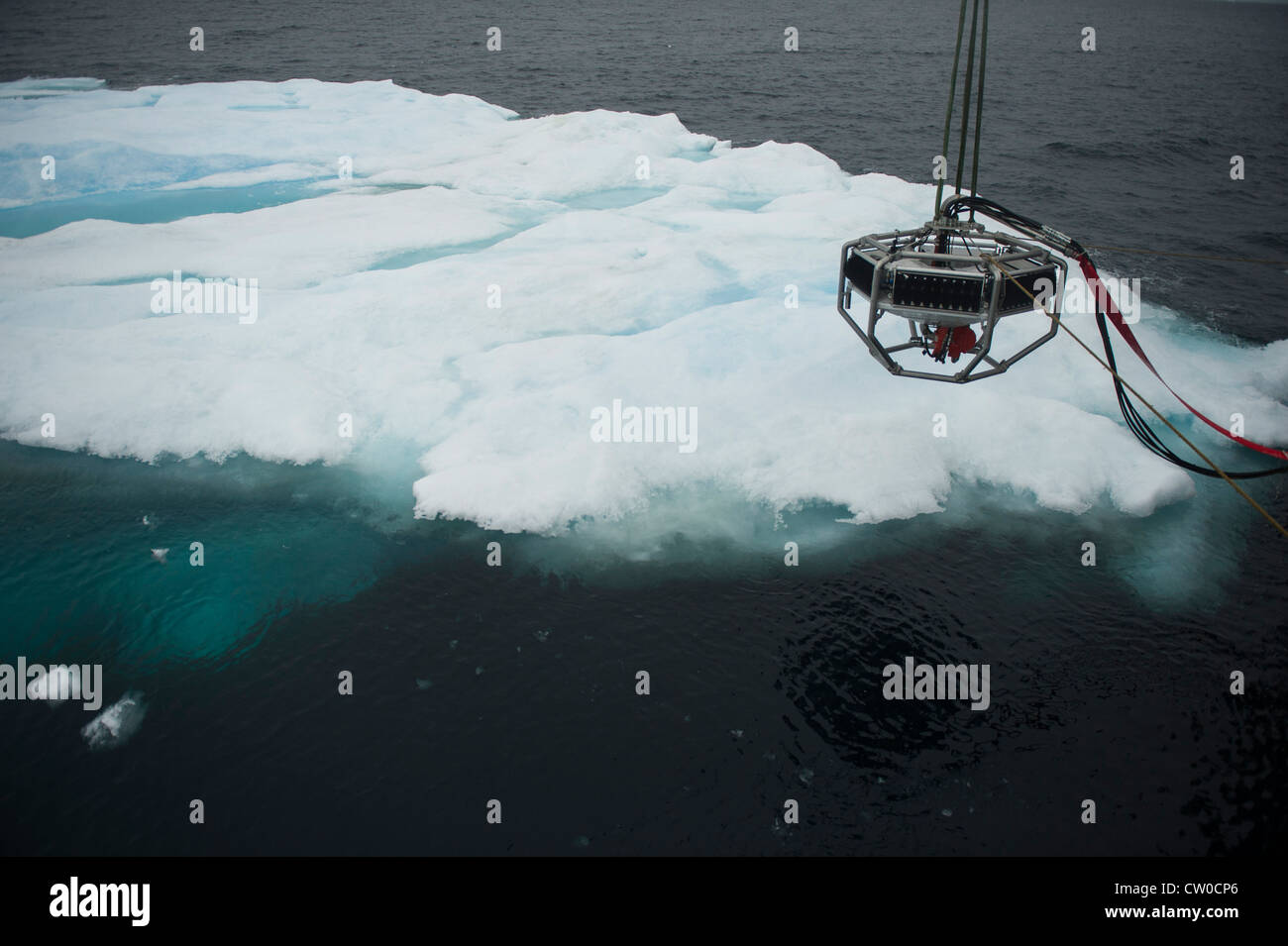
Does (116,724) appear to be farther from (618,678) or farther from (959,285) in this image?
(959,285)

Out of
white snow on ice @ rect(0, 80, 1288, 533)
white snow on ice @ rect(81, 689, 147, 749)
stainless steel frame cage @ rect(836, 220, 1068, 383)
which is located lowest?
white snow on ice @ rect(81, 689, 147, 749)

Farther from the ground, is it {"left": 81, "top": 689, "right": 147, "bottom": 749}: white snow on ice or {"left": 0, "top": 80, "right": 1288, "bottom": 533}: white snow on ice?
{"left": 0, "top": 80, "right": 1288, "bottom": 533}: white snow on ice

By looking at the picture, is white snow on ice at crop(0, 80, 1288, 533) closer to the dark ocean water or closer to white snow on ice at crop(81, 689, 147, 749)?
the dark ocean water

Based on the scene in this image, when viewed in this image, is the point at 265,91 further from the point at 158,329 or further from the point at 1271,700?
the point at 1271,700

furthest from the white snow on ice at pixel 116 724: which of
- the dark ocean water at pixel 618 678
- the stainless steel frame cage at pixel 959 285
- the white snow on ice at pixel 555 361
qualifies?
the stainless steel frame cage at pixel 959 285

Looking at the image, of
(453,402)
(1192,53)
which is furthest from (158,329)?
(1192,53)

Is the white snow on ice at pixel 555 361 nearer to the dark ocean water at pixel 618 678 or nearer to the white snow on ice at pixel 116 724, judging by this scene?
the dark ocean water at pixel 618 678

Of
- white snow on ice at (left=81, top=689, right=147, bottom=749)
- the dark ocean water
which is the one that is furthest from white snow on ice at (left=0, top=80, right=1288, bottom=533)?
white snow on ice at (left=81, top=689, right=147, bottom=749)

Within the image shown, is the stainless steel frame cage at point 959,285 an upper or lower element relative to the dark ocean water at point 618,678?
upper

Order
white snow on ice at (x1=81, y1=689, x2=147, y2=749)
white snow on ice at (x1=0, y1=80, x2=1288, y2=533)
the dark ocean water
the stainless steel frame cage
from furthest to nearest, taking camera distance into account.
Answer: white snow on ice at (x1=0, y1=80, x2=1288, y2=533) < white snow on ice at (x1=81, y1=689, x2=147, y2=749) < the dark ocean water < the stainless steel frame cage

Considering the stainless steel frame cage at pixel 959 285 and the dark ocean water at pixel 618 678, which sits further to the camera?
the dark ocean water at pixel 618 678
